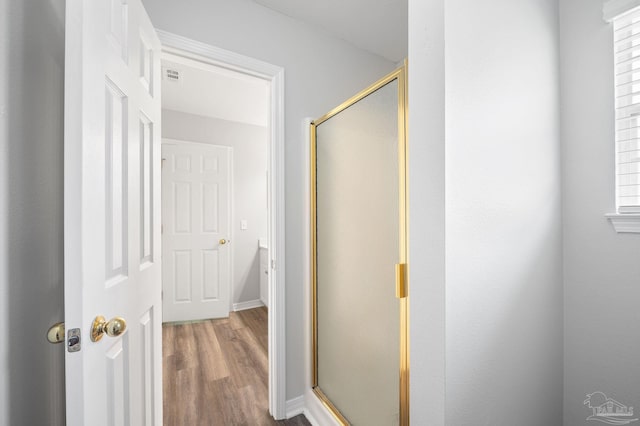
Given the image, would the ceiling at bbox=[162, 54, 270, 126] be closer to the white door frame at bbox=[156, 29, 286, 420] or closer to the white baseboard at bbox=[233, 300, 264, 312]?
the white door frame at bbox=[156, 29, 286, 420]

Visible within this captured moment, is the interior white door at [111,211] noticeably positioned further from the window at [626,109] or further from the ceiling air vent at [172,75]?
the window at [626,109]

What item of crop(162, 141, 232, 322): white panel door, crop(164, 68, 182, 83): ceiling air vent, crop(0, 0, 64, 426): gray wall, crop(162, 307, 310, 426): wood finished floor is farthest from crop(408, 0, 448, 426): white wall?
crop(162, 141, 232, 322): white panel door

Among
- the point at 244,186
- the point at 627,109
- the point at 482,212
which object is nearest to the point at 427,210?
the point at 482,212

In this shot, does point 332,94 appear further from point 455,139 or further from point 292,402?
point 292,402

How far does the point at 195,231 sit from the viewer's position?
3.33 m

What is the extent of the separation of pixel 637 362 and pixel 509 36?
1394 mm

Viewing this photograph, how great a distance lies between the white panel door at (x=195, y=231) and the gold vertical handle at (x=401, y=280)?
2941 mm

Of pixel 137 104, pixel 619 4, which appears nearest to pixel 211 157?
pixel 137 104

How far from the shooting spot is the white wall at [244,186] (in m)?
3.58

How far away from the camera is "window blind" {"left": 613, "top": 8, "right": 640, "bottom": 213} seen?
1039mm

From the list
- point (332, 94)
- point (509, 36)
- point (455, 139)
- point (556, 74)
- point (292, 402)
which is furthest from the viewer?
point (332, 94)

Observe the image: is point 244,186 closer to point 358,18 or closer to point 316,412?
point 358,18

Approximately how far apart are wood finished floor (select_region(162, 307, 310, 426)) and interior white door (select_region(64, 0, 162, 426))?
57 cm

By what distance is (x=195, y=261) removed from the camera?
332 centimetres
